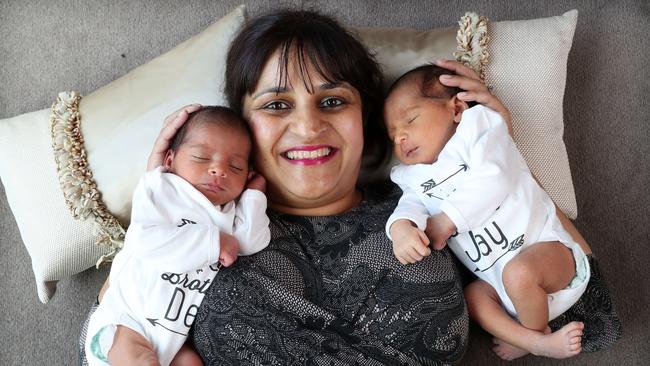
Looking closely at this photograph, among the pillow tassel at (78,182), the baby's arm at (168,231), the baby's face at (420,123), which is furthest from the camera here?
the pillow tassel at (78,182)

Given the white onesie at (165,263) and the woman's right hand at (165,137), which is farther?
the woman's right hand at (165,137)

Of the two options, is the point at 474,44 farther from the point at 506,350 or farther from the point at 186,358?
the point at 186,358

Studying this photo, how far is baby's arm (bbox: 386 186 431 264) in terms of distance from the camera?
1393 millimetres

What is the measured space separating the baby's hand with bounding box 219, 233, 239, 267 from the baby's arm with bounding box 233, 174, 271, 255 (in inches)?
1.1

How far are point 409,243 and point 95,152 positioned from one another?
0.90 metres

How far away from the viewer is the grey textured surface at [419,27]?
1807 mm

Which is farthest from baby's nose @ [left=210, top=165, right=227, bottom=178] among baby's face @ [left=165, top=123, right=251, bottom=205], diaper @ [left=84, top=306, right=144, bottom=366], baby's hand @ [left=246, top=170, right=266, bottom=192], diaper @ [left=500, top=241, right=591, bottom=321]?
diaper @ [left=500, top=241, right=591, bottom=321]

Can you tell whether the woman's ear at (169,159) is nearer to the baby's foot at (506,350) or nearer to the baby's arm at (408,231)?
the baby's arm at (408,231)

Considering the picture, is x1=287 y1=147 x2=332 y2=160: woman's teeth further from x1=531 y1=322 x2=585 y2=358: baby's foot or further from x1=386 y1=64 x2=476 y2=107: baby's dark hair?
x1=531 y1=322 x2=585 y2=358: baby's foot

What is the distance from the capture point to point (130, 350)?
1342mm

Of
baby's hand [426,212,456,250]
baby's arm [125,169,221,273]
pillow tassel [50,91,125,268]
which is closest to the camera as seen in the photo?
baby's arm [125,169,221,273]

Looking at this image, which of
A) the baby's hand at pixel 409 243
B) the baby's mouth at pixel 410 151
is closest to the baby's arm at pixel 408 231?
the baby's hand at pixel 409 243

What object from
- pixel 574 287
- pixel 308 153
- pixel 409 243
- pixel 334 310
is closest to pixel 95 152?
pixel 308 153

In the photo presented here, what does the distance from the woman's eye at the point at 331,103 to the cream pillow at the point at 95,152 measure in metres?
0.33
